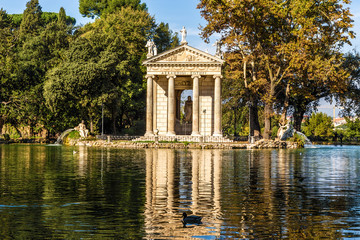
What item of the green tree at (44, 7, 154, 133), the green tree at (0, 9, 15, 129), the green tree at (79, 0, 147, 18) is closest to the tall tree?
the green tree at (44, 7, 154, 133)

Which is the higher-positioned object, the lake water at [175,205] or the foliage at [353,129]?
the foliage at [353,129]

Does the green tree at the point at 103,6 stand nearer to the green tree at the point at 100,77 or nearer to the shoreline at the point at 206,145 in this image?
the green tree at the point at 100,77

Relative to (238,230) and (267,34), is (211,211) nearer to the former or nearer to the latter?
(238,230)

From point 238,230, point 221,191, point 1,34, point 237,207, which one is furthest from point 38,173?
point 1,34

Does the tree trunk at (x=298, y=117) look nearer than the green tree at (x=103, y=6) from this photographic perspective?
Yes

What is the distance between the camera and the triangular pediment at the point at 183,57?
71438 mm

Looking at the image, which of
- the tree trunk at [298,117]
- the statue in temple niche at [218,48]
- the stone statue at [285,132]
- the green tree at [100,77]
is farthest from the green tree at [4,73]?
the tree trunk at [298,117]

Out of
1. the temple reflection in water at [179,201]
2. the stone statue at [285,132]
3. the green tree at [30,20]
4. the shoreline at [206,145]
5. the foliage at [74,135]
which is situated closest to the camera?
the temple reflection in water at [179,201]

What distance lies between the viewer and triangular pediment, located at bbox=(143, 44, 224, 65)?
71.4 meters

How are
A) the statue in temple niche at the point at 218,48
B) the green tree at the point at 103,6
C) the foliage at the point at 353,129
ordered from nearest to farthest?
1. the statue in temple niche at the point at 218,48
2. the foliage at the point at 353,129
3. the green tree at the point at 103,6

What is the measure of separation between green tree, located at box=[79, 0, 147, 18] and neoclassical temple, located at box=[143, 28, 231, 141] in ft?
132

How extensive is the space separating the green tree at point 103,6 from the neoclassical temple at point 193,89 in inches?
1588

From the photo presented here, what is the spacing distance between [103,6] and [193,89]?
Result: 176ft

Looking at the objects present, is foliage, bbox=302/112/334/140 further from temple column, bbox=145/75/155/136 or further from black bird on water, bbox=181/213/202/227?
black bird on water, bbox=181/213/202/227
